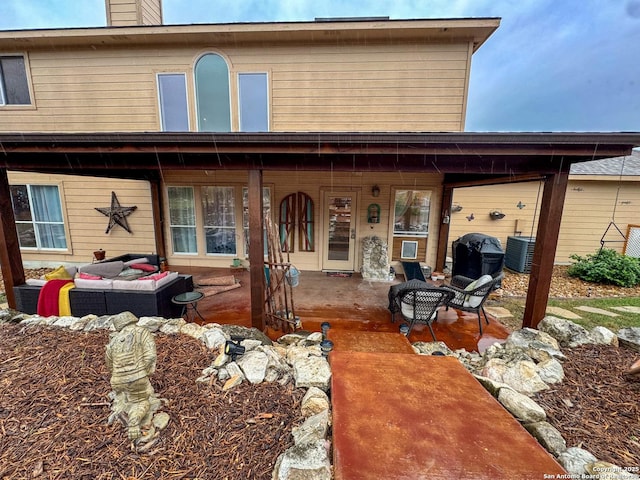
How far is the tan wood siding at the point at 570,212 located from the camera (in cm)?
739

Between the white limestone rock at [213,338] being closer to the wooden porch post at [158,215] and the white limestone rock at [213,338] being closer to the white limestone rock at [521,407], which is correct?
the white limestone rock at [521,407]

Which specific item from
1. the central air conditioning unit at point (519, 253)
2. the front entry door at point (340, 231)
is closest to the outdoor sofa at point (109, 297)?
the front entry door at point (340, 231)

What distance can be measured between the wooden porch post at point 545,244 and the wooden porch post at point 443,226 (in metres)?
3.01

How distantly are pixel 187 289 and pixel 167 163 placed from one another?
2.02 metres

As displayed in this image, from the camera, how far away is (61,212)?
654 centimetres

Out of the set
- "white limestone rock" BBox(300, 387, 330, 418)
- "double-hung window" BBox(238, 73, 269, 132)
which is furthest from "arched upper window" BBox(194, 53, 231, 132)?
"white limestone rock" BBox(300, 387, 330, 418)

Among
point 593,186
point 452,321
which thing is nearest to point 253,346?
point 452,321

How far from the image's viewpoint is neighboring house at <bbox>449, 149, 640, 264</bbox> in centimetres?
736

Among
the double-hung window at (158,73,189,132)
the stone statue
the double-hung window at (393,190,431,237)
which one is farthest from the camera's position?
the double-hung window at (393,190,431,237)

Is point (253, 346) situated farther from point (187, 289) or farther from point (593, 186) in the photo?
point (593, 186)

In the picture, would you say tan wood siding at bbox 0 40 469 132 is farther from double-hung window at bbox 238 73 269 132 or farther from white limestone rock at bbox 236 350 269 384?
white limestone rock at bbox 236 350 269 384

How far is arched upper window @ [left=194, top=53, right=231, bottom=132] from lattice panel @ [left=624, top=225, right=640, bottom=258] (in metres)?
11.1

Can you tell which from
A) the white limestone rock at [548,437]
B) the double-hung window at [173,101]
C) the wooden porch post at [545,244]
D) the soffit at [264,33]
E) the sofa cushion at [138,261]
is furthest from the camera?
the double-hung window at [173,101]

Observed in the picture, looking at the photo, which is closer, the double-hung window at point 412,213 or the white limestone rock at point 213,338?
the white limestone rock at point 213,338
